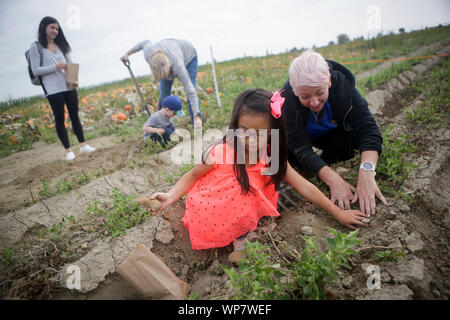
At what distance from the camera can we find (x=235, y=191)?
67.6 inches

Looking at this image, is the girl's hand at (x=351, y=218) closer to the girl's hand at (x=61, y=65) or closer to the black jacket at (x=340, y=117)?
the black jacket at (x=340, y=117)

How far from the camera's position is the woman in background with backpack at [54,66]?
3.24m

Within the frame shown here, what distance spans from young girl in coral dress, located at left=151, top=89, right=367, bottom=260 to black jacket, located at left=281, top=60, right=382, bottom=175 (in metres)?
0.40

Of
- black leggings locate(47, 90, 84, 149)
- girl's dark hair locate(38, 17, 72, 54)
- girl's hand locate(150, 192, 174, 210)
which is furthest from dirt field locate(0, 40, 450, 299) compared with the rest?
girl's dark hair locate(38, 17, 72, 54)

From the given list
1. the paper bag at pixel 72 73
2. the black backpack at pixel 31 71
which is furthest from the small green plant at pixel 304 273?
the black backpack at pixel 31 71

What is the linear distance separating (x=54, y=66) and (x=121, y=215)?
2.59 meters

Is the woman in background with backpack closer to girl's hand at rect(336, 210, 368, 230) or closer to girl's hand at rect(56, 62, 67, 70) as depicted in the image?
girl's hand at rect(56, 62, 67, 70)

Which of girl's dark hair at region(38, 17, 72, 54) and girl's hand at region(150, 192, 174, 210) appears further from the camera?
girl's dark hair at region(38, 17, 72, 54)

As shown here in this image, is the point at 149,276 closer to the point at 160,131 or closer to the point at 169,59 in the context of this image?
the point at 160,131

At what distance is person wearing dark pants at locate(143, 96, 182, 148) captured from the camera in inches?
145

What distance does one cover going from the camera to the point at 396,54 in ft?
29.3

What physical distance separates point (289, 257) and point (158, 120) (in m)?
3.11

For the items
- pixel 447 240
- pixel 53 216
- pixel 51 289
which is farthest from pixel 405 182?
pixel 53 216

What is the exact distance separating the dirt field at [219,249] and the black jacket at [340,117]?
395mm
